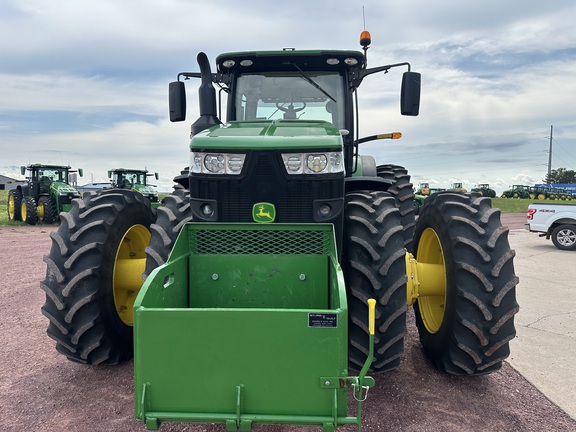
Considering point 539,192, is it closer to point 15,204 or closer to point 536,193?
point 536,193

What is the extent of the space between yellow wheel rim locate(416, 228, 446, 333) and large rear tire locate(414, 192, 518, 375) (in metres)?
0.02

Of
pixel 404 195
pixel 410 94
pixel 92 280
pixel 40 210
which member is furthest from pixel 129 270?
pixel 40 210

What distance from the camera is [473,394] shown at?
3.51 meters

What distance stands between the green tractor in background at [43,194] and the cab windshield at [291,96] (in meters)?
14.7

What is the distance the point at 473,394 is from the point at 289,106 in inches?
122

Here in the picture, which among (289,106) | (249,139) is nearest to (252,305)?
(249,139)

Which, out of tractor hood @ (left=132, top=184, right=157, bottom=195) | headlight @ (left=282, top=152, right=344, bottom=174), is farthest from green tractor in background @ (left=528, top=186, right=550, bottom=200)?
headlight @ (left=282, top=152, right=344, bottom=174)

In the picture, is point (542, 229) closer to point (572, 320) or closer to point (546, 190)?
point (572, 320)

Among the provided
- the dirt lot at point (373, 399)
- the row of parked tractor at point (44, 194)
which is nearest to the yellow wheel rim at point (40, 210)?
the row of parked tractor at point (44, 194)

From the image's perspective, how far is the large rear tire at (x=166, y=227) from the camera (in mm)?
3393

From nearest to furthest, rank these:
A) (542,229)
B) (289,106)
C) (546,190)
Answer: (289,106) < (542,229) < (546,190)

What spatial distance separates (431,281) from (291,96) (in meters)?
2.26

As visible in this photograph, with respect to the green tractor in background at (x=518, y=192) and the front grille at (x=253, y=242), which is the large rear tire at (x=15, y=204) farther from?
the green tractor in background at (x=518, y=192)

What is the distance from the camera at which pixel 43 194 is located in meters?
18.6
